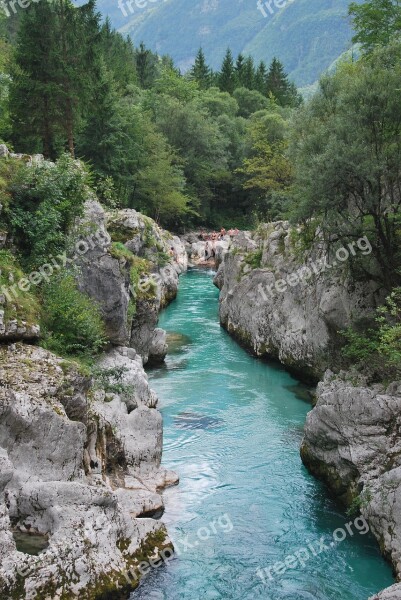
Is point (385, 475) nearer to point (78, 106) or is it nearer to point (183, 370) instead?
point (183, 370)

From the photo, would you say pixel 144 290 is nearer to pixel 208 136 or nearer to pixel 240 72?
pixel 208 136

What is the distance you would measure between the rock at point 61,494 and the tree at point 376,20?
67.3ft

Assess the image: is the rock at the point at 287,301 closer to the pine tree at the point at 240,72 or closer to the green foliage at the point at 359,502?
the green foliage at the point at 359,502

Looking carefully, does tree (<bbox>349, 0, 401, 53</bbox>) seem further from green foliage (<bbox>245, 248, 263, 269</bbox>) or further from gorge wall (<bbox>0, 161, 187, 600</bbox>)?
gorge wall (<bbox>0, 161, 187, 600</bbox>)

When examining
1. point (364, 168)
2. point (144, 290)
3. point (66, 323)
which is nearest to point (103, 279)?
point (66, 323)

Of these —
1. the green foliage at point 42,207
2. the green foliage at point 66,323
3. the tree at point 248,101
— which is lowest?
the green foliage at point 66,323

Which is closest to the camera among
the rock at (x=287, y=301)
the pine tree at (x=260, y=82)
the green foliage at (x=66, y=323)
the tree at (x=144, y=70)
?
the green foliage at (x=66, y=323)

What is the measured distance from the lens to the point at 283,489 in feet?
47.2

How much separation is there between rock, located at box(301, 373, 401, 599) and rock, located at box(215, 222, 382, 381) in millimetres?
4547

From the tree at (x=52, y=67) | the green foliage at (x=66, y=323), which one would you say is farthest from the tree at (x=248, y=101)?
the green foliage at (x=66, y=323)

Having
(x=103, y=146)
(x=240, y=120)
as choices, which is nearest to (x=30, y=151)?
(x=103, y=146)

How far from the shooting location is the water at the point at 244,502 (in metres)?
10.8

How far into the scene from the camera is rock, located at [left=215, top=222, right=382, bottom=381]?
63.9 feet

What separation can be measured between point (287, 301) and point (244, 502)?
1171 centimetres
